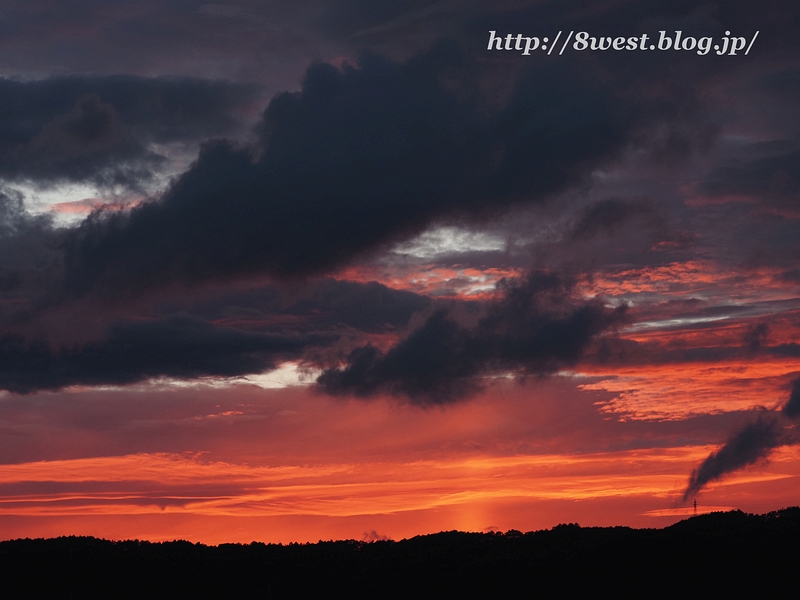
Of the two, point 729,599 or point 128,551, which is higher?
point 128,551

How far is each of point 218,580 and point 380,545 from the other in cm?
1932

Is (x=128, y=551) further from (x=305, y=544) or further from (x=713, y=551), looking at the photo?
(x=713, y=551)

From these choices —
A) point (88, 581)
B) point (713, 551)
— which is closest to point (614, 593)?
point (713, 551)

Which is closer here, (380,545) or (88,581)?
(88,581)

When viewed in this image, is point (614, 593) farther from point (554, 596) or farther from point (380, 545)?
point (380, 545)

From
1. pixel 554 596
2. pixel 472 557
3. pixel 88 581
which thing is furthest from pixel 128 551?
pixel 554 596

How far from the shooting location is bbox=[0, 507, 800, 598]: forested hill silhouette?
6919 centimetres

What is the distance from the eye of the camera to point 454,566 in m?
77.1

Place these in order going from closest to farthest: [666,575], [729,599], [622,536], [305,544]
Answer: [729,599] < [666,575] < [622,536] < [305,544]

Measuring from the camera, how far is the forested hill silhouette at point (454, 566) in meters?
69.2

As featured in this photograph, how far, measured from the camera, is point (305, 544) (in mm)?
90500

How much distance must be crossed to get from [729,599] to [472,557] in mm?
23907

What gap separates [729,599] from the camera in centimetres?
6366

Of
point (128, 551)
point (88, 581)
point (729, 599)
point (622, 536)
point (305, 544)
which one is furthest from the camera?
point (305, 544)
